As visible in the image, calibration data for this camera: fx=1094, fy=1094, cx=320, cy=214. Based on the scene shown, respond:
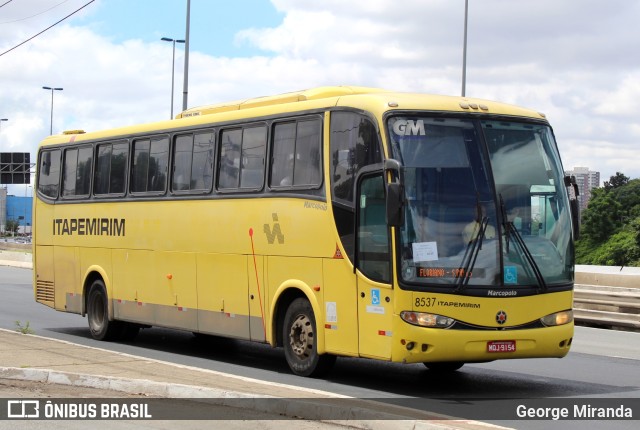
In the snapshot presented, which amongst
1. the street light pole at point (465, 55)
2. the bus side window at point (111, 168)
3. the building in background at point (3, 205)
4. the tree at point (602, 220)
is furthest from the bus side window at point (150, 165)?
the building in background at point (3, 205)

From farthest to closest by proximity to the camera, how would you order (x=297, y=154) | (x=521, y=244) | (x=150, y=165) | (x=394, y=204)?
(x=150, y=165), (x=297, y=154), (x=521, y=244), (x=394, y=204)

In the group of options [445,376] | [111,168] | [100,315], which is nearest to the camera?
[445,376]

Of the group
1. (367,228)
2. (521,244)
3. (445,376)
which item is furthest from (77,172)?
(521,244)

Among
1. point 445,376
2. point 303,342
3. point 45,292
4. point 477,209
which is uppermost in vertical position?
point 477,209

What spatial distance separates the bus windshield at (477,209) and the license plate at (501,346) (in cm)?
61

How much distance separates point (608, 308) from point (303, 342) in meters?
11.6

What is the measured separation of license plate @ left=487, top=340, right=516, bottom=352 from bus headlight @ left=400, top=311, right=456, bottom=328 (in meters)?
0.55

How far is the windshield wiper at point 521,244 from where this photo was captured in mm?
12266

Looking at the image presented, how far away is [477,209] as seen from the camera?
1220cm

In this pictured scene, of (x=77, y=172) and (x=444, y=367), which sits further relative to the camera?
(x=77, y=172)

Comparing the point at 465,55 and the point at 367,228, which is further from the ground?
the point at 465,55

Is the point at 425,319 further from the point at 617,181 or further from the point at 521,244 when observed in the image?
the point at 617,181

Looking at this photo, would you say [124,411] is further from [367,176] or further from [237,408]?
[367,176]

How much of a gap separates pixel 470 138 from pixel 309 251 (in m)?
2.51
